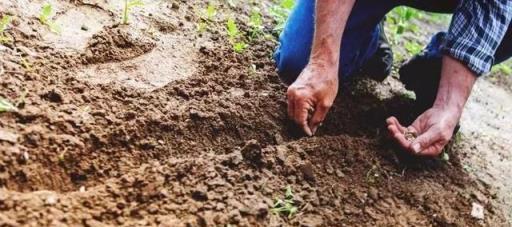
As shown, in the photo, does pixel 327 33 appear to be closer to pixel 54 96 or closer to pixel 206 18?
pixel 206 18

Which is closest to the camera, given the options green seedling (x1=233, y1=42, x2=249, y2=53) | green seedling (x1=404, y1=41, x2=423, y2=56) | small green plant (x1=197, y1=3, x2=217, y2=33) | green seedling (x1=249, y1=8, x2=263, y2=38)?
green seedling (x1=233, y1=42, x2=249, y2=53)

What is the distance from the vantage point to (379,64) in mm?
2305

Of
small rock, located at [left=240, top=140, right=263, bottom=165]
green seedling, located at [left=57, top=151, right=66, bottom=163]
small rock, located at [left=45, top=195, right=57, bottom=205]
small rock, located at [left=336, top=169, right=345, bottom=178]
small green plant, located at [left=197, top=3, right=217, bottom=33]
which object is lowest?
small rock, located at [left=45, top=195, right=57, bottom=205]

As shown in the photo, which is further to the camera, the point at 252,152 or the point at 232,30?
the point at 232,30

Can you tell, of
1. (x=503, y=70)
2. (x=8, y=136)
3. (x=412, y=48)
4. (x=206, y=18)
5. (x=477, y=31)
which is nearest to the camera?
(x=8, y=136)

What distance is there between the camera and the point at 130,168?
146cm

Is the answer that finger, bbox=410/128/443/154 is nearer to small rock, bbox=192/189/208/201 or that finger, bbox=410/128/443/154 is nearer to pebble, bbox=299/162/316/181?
pebble, bbox=299/162/316/181

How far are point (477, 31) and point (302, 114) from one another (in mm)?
757

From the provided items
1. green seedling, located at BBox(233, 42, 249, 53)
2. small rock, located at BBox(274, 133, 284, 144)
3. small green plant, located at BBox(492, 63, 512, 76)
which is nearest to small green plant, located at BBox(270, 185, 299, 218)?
small rock, located at BBox(274, 133, 284, 144)

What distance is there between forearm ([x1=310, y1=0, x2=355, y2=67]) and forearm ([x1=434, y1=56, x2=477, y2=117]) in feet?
1.42

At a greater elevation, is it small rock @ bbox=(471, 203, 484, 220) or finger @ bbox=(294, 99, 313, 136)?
finger @ bbox=(294, 99, 313, 136)

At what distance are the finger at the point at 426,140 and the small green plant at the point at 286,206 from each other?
1.73 ft

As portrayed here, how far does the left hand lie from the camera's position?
1.80 m

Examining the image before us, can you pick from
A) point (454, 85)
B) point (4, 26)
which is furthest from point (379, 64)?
point (4, 26)
